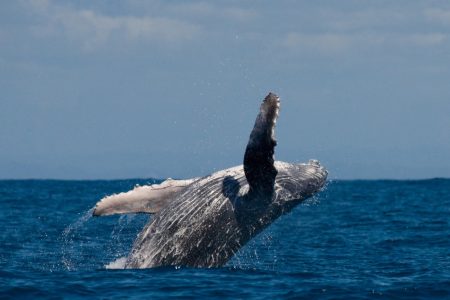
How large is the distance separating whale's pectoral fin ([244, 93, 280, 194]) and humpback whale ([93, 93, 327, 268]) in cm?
66

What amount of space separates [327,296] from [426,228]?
15115mm

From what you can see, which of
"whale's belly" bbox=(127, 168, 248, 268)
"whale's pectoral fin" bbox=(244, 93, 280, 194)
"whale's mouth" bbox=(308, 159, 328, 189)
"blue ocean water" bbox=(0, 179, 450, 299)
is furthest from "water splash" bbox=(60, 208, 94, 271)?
"whale's mouth" bbox=(308, 159, 328, 189)

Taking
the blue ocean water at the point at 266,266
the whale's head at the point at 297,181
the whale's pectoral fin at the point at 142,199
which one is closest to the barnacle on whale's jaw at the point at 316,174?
the whale's head at the point at 297,181

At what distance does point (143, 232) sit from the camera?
533 inches

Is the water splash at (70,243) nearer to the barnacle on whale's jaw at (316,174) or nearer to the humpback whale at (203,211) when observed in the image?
the humpback whale at (203,211)

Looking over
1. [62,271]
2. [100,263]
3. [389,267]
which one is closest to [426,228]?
[389,267]

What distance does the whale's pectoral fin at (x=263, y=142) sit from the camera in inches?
465

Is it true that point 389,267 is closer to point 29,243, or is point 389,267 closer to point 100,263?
point 100,263

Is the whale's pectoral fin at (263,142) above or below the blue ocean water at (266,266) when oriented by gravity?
above

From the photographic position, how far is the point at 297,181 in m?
13.7

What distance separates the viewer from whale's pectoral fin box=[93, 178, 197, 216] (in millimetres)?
13237

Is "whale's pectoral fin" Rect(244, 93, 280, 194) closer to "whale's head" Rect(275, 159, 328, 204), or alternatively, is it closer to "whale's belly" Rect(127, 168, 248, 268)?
"whale's belly" Rect(127, 168, 248, 268)

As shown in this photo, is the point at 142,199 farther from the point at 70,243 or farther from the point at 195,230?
the point at 70,243

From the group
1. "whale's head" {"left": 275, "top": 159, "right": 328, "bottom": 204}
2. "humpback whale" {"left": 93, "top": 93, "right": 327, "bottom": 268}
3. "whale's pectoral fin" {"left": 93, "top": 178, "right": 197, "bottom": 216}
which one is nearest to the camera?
"humpback whale" {"left": 93, "top": 93, "right": 327, "bottom": 268}
